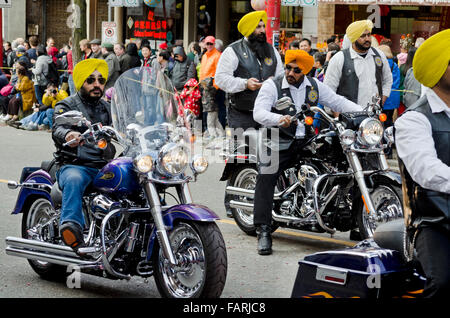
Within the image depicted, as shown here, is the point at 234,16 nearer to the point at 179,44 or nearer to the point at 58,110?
the point at 179,44

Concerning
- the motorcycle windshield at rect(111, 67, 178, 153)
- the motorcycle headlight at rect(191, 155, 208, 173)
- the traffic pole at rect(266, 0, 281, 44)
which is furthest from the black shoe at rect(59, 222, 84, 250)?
the traffic pole at rect(266, 0, 281, 44)

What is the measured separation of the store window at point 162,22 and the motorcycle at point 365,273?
72.5 feet

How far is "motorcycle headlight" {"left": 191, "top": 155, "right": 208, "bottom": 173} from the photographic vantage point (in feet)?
19.2

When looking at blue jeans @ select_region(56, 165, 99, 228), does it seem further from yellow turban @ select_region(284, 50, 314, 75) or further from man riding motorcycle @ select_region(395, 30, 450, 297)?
man riding motorcycle @ select_region(395, 30, 450, 297)

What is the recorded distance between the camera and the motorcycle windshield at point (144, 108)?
233 inches

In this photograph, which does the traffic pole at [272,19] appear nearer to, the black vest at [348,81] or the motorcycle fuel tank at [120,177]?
the black vest at [348,81]

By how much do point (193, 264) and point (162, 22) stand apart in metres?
21.0

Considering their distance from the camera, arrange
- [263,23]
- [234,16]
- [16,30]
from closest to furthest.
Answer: [263,23] < [234,16] < [16,30]

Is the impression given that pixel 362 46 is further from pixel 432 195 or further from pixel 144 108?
pixel 432 195

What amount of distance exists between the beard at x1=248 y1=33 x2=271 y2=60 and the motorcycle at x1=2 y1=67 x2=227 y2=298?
2755mm

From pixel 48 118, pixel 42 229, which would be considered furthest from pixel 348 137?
pixel 48 118

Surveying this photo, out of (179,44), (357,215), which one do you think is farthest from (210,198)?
(179,44)

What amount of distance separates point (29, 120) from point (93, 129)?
14.2 m
